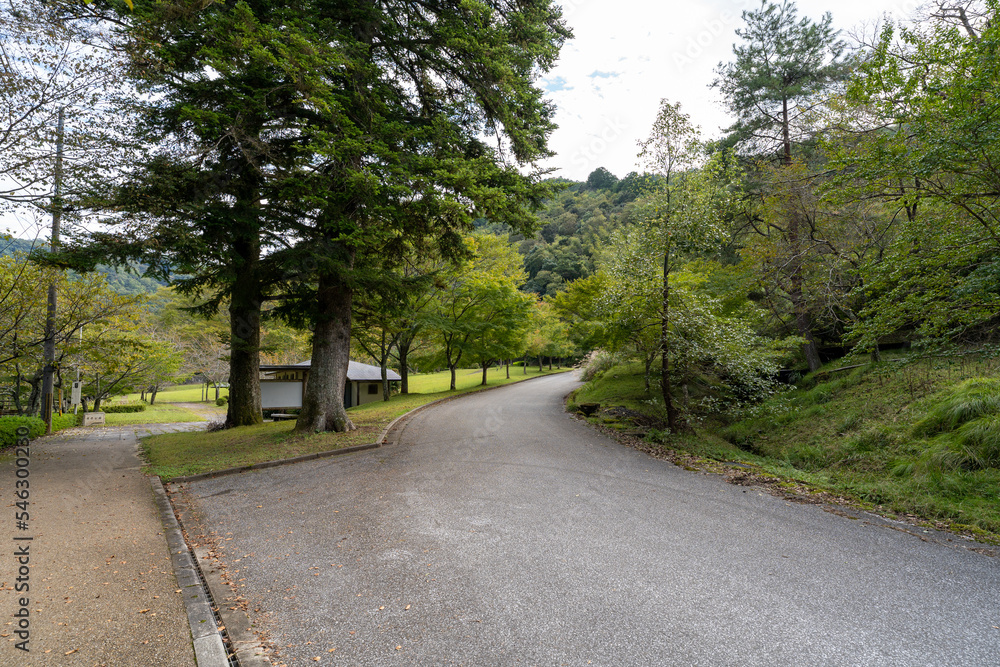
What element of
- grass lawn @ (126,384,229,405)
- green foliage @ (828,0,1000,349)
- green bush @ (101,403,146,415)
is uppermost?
green foliage @ (828,0,1000,349)

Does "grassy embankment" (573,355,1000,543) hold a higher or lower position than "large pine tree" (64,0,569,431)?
lower

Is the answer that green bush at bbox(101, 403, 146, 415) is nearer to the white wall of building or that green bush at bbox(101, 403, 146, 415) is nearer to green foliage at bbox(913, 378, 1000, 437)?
the white wall of building

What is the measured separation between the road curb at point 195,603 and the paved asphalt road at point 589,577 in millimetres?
288

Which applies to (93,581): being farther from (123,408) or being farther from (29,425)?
(123,408)

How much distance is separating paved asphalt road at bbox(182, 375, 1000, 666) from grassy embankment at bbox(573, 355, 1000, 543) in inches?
49.7

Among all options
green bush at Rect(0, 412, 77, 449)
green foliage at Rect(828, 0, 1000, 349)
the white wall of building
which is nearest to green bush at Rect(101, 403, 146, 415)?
the white wall of building

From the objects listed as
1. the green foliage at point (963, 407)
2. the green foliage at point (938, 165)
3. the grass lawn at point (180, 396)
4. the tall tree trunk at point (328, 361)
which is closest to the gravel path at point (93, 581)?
the tall tree trunk at point (328, 361)

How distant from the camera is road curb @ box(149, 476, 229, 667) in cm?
263

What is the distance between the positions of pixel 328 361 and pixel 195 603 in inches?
290

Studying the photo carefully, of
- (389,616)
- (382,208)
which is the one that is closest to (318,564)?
(389,616)

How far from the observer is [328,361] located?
33.4ft

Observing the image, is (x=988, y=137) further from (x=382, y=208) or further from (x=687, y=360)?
(x=382, y=208)

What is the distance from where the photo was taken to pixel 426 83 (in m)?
10.8

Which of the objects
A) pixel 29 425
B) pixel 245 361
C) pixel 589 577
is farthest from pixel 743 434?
pixel 29 425
